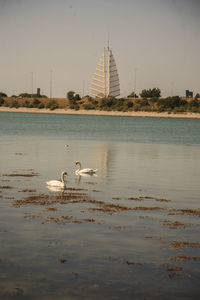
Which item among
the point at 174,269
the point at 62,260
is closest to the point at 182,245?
the point at 174,269

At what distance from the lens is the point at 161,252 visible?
12234 millimetres

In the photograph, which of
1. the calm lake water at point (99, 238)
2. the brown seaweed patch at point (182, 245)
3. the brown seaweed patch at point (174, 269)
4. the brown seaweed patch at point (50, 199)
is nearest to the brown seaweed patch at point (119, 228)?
the calm lake water at point (99, 238)

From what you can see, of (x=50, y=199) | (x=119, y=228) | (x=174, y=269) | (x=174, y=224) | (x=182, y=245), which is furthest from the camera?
(x=50, y=199)

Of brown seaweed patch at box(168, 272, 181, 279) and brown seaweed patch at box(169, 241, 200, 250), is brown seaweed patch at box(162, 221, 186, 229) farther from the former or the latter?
brown seaweed patch at box(168, 272, 181, 279)

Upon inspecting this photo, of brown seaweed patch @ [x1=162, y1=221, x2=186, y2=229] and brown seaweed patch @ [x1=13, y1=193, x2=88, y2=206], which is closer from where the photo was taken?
brown seaweed patch @ [x1=162, y1=221, x2=186, y2=229]

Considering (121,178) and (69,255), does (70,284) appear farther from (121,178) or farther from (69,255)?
(121,178)

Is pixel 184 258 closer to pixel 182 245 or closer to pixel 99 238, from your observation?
pixel 182 245

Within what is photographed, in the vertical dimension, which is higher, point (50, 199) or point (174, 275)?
point (50, 199)

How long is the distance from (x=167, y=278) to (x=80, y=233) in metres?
3.67

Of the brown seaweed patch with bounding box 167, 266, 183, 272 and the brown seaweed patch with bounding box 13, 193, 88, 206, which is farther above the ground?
the brown seaweed patch with bounding box 13, 193, 88, 206

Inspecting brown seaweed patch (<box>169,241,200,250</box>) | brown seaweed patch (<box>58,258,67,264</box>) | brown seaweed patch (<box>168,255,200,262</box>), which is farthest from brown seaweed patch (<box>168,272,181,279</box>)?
brown seaweed patch (<box>58,258,67,264</box>)

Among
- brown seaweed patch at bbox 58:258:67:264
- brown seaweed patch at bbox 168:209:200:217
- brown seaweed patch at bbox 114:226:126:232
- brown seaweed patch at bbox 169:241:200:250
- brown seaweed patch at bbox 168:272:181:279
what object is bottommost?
brown seaweed patch at bbox 168:272:181:279

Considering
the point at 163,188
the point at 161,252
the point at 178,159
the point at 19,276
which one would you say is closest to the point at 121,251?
the point at 161,252

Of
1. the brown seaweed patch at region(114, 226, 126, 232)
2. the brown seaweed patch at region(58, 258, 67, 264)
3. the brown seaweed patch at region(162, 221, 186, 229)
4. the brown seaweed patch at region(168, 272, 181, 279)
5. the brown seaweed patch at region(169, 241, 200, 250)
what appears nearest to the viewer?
the brown seaweed patch at region(168, 272, 181, 279)
